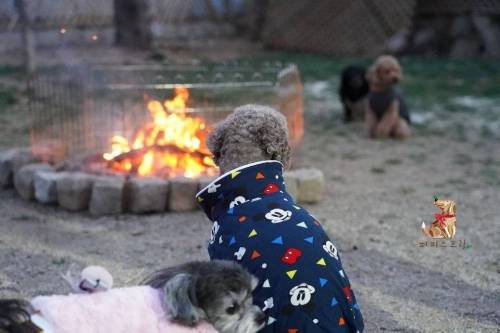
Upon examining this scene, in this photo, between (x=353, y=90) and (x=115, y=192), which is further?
(x=353, y=90)

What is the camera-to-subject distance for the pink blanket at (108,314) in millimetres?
2168

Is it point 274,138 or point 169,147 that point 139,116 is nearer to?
point 169,147

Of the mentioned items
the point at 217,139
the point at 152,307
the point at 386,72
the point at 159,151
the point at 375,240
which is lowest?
the point at 375,240

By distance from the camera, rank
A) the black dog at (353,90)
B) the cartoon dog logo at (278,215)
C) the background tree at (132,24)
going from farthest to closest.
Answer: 1. the background tree at (132,24)
2. the black dog at (353,90)
3. the cartoon dog logo at (278,215)

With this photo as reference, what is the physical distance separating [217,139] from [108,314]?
1.34 metres

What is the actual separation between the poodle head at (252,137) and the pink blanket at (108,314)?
44.9 inches

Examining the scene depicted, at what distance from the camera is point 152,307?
88.7 inches

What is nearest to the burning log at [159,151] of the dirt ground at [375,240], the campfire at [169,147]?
the campfire at [169,147]

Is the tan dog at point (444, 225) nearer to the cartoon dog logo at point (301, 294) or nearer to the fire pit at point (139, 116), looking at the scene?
the fire pit at point (139, 116)

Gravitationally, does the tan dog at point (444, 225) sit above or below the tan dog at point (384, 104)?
below

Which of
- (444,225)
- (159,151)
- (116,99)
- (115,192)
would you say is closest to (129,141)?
(159,151)

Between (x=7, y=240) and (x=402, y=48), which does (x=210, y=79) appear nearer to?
(x=7, y=240)

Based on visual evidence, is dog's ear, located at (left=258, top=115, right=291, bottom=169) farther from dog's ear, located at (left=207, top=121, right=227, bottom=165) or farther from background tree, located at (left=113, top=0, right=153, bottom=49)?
background tree, located at (left=113, top=0, right=153, bottom=49)

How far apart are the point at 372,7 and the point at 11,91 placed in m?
7.97
